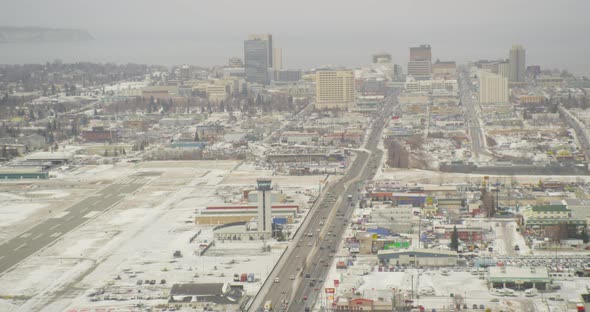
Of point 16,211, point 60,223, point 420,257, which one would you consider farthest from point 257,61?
point 420,257

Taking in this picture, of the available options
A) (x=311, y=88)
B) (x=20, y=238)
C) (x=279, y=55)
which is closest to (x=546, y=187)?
(x=20, y=238)

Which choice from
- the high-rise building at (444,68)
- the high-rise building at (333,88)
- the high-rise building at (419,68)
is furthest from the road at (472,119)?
the high-rise building at (333,88)

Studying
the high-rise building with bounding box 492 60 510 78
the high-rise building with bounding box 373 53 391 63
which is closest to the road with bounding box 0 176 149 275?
the high-rise building with bounding box 492 60 510 78

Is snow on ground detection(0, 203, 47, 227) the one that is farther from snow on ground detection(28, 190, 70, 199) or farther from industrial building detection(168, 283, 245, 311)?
industrial building detection(168, 283, 245, 311)

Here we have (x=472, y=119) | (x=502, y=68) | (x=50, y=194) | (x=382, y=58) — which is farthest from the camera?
(x=382, y=58)

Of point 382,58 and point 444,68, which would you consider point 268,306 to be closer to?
point 444,68

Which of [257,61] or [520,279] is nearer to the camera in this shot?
[520,279]
